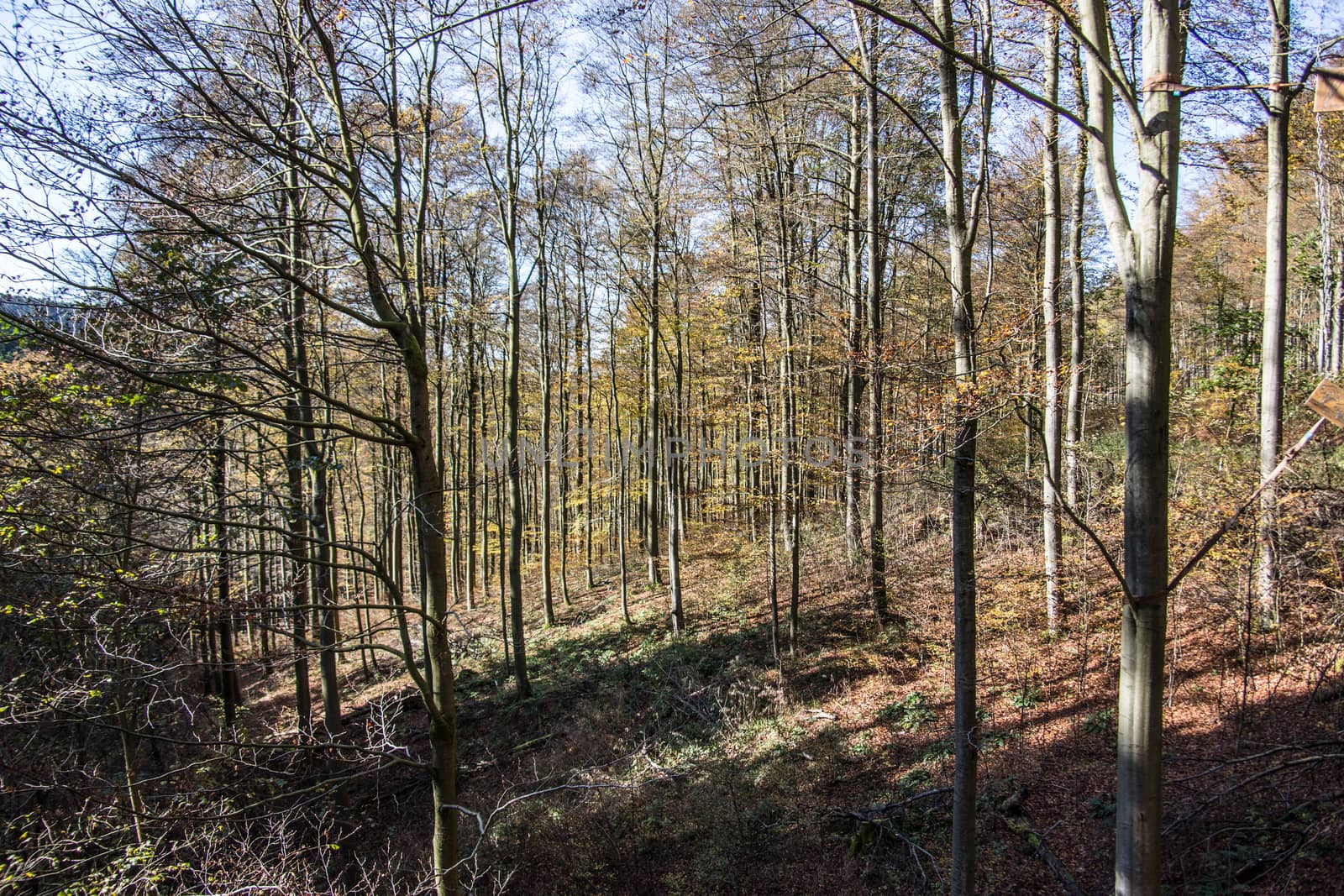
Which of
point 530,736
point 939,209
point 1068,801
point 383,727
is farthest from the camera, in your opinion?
point 939,209

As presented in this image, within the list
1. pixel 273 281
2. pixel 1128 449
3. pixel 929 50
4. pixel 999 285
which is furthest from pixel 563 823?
pixel 999 285

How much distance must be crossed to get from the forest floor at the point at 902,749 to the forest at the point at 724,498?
7 centimetres

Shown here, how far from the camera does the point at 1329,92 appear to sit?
2213 millimetres

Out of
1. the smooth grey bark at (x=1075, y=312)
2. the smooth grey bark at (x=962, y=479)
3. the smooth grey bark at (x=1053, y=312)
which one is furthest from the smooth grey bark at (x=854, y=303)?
the smooth grey bark at (x=962, y=479)

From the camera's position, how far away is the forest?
3059mm

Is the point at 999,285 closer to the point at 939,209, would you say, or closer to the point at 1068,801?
the point at 939,209

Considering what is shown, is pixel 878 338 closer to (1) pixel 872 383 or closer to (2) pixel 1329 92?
(1) pixel 872 383

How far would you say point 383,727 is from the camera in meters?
3.63

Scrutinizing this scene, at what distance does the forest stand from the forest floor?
67mm

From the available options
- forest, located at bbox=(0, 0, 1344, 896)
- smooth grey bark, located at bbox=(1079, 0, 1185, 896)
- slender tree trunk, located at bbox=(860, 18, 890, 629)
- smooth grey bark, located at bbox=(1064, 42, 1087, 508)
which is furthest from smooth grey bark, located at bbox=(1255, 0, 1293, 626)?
smooth grey bark, located at bbox=(1079, 0, 1185, 896)

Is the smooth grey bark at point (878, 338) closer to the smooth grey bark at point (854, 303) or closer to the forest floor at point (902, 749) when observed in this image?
the smooth grey bark at point (854, 303)

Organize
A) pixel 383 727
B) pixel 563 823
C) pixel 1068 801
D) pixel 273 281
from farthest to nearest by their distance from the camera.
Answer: pixel 563 823
pixel 1068 801
pixel 273 281
pixel 383 727

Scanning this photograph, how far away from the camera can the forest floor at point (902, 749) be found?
5.04 metres

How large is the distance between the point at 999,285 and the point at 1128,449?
17082 mm
